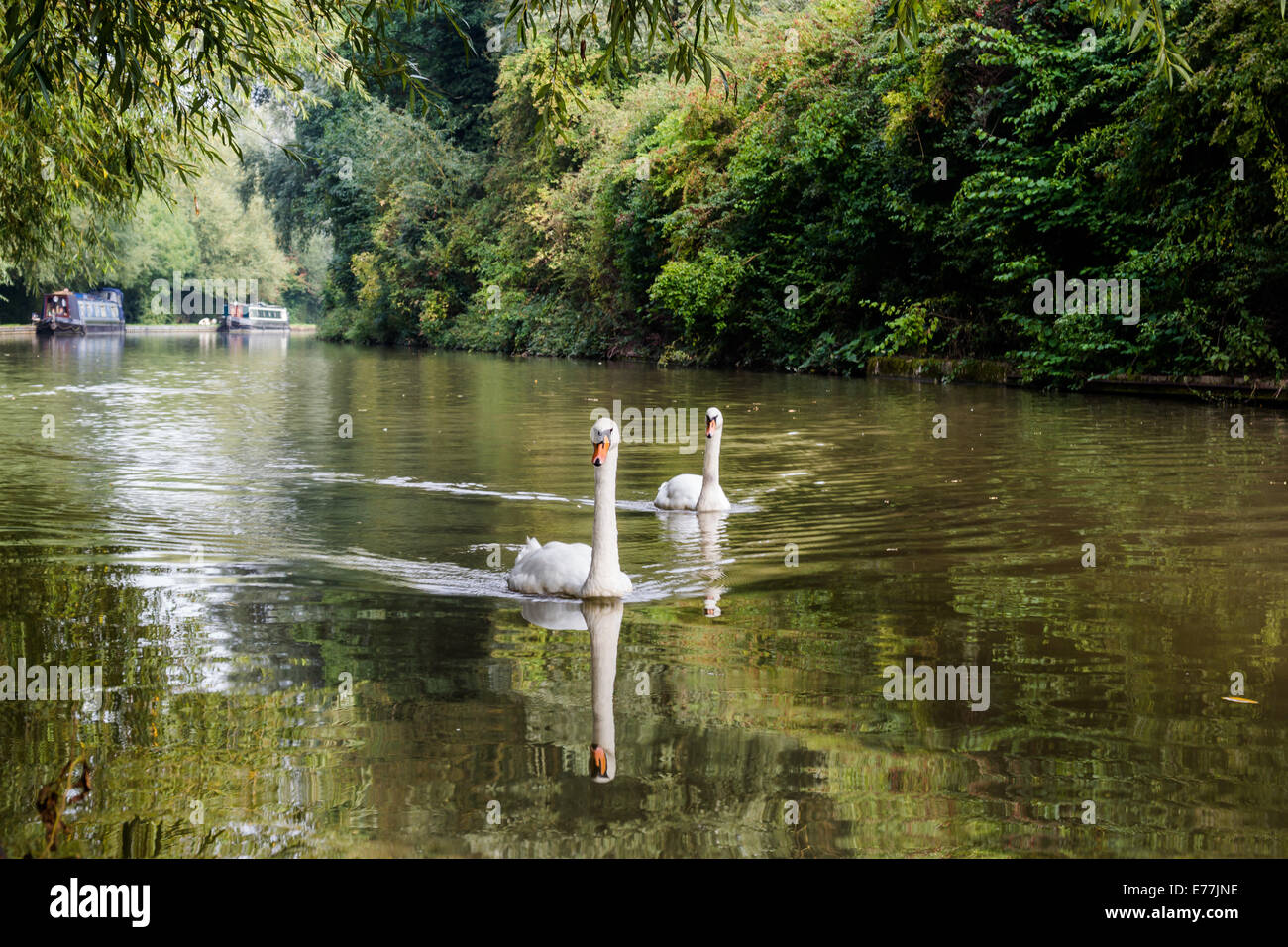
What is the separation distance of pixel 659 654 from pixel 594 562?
1.29 metres

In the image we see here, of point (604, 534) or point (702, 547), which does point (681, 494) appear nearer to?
Result: point (702, 547)

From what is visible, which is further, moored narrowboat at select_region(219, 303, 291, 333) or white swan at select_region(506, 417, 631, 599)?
moored narrowboat at select_region(219, 303, 291, 333)

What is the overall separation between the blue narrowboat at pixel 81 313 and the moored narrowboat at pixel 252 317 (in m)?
18.6

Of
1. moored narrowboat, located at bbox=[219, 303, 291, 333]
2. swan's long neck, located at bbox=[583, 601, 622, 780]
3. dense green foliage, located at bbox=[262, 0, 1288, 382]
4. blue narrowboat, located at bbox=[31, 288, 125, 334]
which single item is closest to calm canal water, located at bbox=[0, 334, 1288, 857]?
swan's long neck, located at bbox=[583, 601, 622, 780]

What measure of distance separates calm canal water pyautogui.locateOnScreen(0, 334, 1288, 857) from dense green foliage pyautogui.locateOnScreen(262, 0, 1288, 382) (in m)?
3.43

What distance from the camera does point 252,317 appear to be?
343ft

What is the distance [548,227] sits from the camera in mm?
46000

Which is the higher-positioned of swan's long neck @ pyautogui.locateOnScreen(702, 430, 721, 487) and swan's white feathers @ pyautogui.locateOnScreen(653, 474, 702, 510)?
swan's long neck @ pyautogui.locateOnScreen(702, 430, 721, 487)

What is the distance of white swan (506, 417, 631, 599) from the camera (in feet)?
24.6

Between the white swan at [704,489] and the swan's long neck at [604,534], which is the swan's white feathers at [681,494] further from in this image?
the swan's long neck at [604,534]

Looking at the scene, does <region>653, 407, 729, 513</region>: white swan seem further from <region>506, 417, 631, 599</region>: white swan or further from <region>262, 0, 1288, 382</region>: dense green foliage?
<region>506, 417, 631, 599</region>: white swan

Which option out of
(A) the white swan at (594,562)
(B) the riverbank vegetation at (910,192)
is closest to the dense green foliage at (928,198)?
(B) the riverbank vegetation at (910,192)

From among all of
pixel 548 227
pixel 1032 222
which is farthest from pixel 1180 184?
pixel 548 227

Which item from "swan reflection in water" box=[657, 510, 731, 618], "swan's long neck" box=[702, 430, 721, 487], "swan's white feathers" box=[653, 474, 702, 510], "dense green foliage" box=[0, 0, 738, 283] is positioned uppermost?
"dense green foliage" box=[0, 0, 738, 283]
